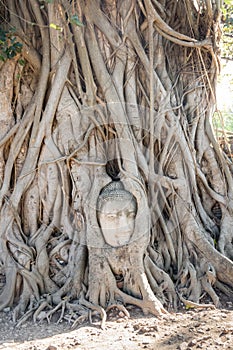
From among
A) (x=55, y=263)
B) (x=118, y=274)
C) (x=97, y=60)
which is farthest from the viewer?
(x=97, y=60)

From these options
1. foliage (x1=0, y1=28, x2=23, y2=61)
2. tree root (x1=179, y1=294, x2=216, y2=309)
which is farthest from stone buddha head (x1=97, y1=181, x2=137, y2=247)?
foliage (x1=0, y1=28, x2=23, y2=61)

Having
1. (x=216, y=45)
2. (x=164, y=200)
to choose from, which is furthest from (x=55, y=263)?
(x=216, y=45)

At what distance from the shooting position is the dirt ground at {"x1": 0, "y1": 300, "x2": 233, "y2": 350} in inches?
89.6

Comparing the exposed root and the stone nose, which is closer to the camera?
the exposed root

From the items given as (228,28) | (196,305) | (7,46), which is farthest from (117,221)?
(228,28)

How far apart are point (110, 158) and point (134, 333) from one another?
1.49m

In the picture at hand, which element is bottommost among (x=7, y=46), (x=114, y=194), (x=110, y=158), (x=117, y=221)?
(x=117, y=221)

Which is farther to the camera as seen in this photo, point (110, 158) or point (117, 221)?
point (110, 158)

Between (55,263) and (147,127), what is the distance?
4.67 feet

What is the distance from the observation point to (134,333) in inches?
96.7

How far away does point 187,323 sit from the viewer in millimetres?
2568

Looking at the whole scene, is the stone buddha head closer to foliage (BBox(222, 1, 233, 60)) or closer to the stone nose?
the stone nose

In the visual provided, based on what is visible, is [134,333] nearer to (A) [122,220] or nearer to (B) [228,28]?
(A) [122,220]

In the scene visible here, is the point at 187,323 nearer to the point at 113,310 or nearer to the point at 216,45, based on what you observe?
the point at 113,310
